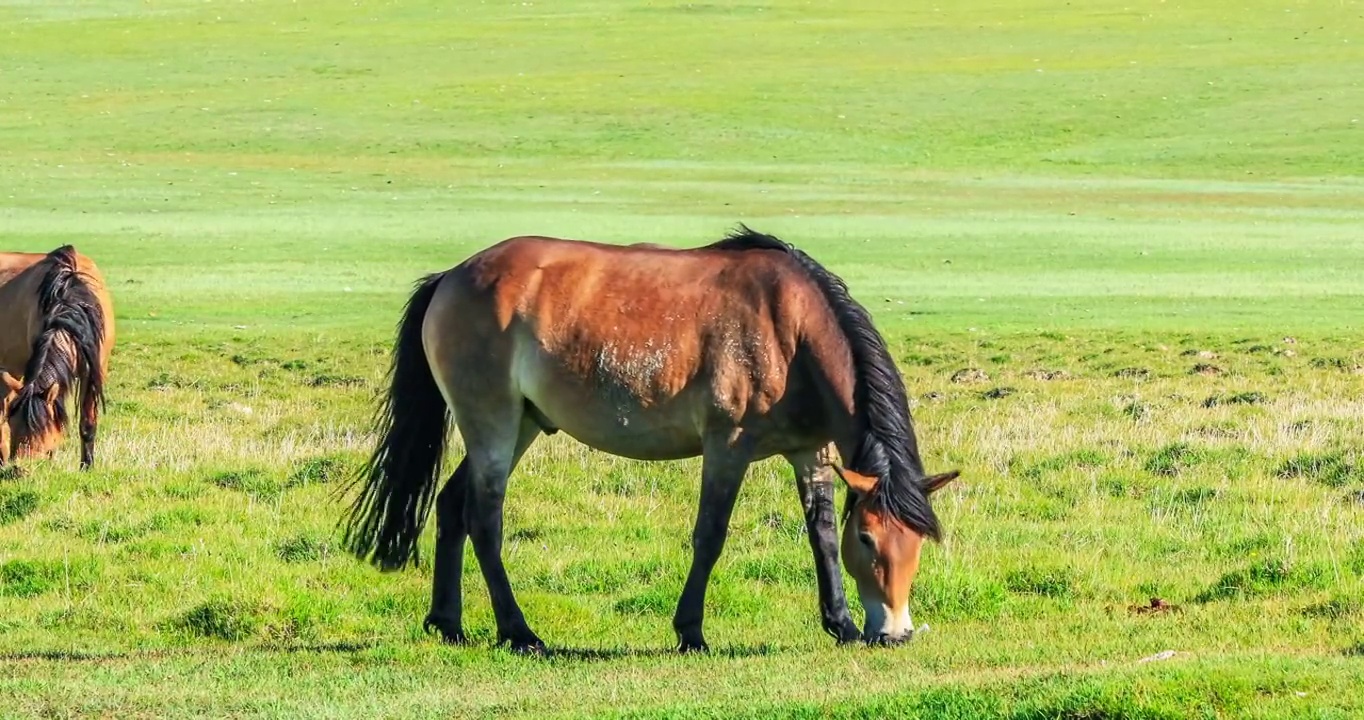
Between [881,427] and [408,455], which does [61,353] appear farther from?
[881,427]

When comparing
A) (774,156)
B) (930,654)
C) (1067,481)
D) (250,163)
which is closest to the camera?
(930,654)

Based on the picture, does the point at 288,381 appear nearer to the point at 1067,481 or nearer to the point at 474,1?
the point at 1067,481

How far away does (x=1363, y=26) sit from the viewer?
255 feet

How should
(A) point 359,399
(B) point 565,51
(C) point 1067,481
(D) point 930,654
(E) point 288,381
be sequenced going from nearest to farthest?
(D) point 930,654 → (C) point 1067,481 → (A) point 359,399 → (E) point 288,381 → (B) point 565,51

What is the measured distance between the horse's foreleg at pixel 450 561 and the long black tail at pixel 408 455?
0.61 ft

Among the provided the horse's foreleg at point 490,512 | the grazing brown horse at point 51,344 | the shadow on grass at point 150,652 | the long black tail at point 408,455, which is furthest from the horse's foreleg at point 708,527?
the grazing brown horse at point 51,344

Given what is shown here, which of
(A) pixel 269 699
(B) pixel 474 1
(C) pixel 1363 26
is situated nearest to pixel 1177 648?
(A) pixel 269 699

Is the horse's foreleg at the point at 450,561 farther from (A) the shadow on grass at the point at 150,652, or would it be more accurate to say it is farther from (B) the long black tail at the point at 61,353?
(B) the long black tail at the point at 61,353

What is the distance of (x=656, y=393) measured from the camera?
357 inches

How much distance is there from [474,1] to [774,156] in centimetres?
4002

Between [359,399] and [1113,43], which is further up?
[1113,43]

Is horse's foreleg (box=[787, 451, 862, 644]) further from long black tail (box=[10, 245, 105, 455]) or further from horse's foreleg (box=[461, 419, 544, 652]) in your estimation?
long black tail (box=[10, 245, 105, 455])

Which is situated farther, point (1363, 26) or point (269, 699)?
point (1363, 26)

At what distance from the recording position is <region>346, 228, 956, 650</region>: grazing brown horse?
866cm
